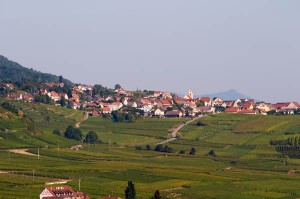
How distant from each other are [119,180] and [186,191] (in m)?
9.32

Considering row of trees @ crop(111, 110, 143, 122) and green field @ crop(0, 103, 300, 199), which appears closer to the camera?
green field @ crop(0, 103, 300, 199)

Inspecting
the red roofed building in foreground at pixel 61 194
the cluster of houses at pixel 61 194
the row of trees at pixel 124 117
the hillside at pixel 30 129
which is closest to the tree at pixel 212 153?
the hillside at pixel 30 129

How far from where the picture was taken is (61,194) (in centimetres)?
7675

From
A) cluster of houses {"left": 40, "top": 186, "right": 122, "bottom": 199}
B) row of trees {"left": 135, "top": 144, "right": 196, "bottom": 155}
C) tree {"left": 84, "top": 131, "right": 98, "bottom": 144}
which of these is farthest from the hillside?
cluster of houses {"left": 40, "top": 186, "right": 122, "bottom": 199}

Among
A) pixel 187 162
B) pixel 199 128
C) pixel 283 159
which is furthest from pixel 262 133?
pixel 187 162

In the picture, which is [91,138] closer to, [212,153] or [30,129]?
[30,129]

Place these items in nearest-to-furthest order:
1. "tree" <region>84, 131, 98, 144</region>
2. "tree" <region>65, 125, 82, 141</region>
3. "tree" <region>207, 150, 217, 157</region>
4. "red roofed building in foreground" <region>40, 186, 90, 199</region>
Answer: "red roofed building in foreground" <region>40, 186, 90, 199</region>
"tree" <region>207, 150, 217, 157</region>
"tree" <region>84, 131, 98, 144</region>
"tree" <region>65, 125, 82, 141</region>

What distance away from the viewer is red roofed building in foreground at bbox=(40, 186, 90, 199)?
76.0 meters

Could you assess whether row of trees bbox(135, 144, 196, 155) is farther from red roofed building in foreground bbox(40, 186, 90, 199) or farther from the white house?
red roofed building in foreground bbox(40, 186, 90, 199)

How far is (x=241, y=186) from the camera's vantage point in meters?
95.2

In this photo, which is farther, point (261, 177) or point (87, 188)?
point (261, 177)

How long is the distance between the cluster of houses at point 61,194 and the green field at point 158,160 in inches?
78.9

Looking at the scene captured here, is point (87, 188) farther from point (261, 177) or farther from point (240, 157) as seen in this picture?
point (240, 157)

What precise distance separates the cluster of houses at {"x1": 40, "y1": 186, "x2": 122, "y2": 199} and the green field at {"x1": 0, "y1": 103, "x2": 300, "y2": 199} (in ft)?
6.57
